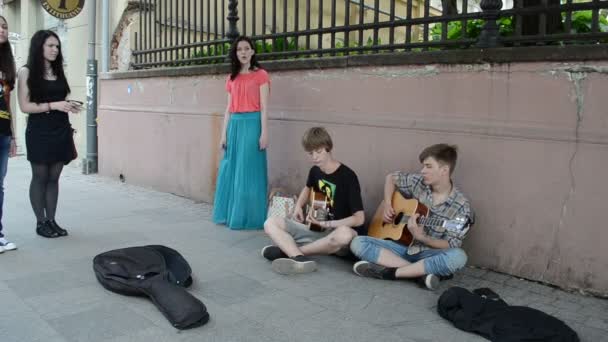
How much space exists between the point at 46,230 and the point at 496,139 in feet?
12.4

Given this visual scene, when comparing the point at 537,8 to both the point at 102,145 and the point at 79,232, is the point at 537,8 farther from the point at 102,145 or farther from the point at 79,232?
the point at 102,145

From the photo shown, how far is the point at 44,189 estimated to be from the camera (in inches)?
198

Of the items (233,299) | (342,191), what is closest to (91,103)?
(342,191)

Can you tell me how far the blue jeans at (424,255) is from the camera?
3.82m

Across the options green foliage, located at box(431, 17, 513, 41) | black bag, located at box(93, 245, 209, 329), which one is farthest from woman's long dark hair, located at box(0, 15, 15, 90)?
green foliage, located at box(431, 17, 513, 41)

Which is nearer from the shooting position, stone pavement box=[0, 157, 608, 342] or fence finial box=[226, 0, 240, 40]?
stone pavement box=[0, 157, 608, 342]

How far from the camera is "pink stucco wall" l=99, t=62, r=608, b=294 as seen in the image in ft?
12.4

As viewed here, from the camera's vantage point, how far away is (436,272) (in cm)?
386

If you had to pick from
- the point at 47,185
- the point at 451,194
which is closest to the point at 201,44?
the point at 47,185

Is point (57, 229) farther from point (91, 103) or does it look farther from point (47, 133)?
point (91, 103)

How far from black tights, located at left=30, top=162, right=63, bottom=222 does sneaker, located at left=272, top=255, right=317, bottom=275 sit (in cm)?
219

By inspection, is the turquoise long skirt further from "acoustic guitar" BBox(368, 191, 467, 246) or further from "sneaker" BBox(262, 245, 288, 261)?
"acoustic guitar" BBox(368, 191, 467, 246)

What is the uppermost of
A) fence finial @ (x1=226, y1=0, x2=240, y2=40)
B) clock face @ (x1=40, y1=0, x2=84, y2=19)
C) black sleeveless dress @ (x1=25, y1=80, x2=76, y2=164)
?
clock face @ (x1=40, y1=0, x2=84, y2=19)

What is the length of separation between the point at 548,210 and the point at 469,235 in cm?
65
